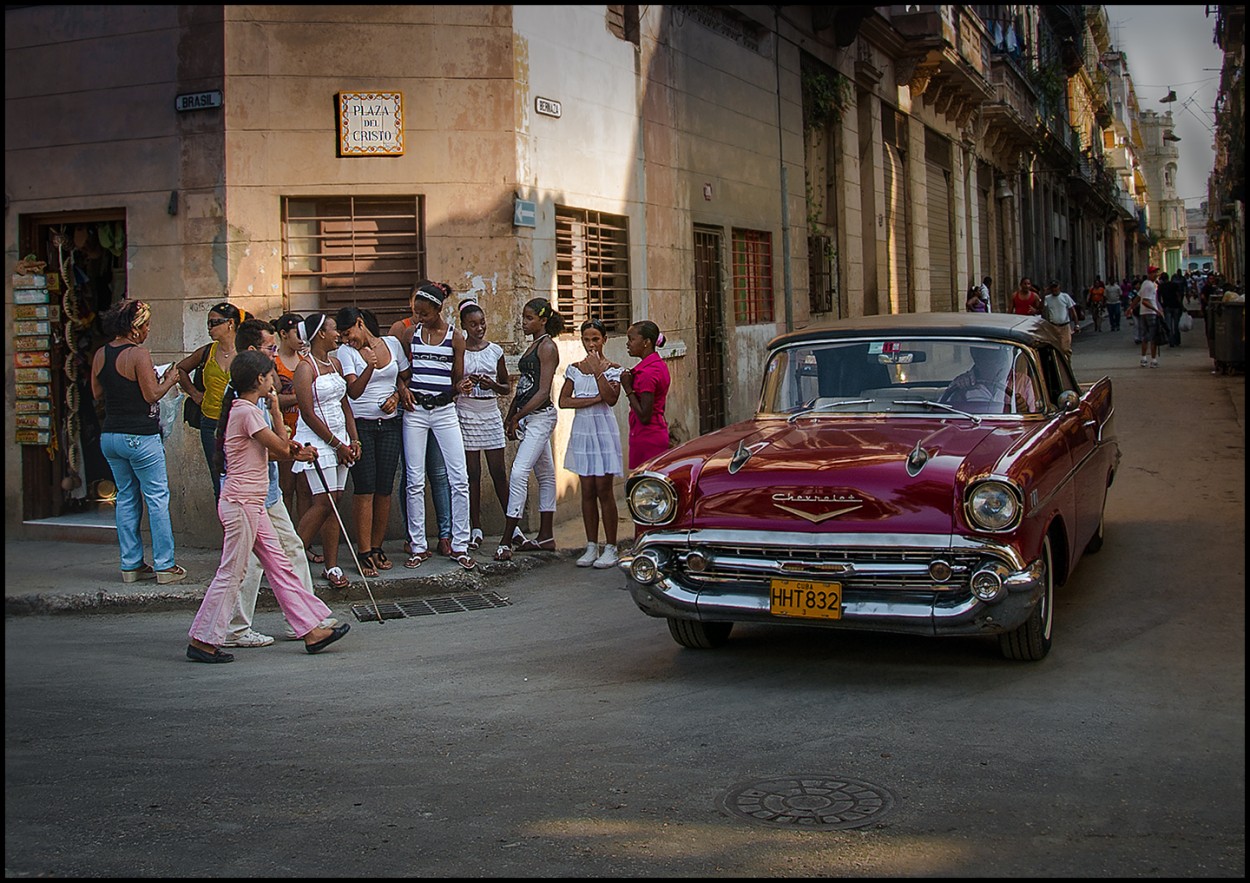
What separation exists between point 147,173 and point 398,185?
1.97m

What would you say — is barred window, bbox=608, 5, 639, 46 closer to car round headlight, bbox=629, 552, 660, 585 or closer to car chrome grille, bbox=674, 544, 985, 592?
car round headlight, bbox=629, 552, 660, 585

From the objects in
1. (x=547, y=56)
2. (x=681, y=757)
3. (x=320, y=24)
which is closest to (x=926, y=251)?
(x=547, y=56)

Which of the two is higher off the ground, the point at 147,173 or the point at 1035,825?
the point at 147,173

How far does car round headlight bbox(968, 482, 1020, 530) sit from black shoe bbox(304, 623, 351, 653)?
3385 millimetres

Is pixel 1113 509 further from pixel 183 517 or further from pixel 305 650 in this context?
pixel 183 517

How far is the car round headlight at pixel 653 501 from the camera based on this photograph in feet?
20.4

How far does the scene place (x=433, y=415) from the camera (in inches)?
365

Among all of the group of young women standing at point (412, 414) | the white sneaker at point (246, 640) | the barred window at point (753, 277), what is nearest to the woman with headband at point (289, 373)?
the group of young women standing at point (412, 414)

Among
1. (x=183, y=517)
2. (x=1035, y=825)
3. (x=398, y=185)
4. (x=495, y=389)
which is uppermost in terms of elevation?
(x=398, y=185)

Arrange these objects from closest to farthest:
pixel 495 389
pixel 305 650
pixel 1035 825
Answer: pixel 1035 825, pixel 305 650, pixel 495 389

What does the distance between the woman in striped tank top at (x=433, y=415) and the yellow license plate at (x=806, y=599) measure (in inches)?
148

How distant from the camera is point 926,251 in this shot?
26.0 m

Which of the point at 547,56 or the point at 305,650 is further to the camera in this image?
the point at 547,56

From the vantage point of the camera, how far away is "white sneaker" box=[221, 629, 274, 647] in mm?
7188
